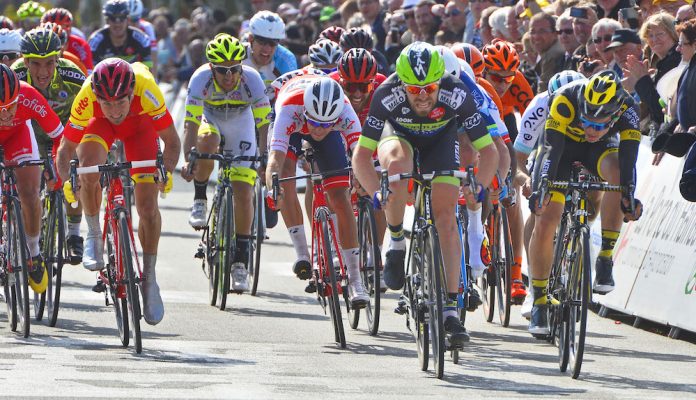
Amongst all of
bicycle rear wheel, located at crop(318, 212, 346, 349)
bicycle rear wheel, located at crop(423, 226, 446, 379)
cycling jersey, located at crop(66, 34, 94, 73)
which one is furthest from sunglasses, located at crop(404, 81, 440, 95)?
cycling jersey, located at crop(66, 34, 94, 73)

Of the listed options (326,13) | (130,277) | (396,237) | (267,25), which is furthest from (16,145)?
(326,13)

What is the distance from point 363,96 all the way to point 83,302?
3.05 m

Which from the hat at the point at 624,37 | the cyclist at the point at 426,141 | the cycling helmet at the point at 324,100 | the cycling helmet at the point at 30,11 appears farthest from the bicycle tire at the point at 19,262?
the cycling helmet at the point at 30,11

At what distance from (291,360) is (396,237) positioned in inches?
41.5

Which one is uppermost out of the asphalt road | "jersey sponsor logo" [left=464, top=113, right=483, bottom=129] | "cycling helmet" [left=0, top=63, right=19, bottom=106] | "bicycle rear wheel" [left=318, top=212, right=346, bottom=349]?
"jersey sponsor logo" [left=464, top=113, right=483, bottom=129]

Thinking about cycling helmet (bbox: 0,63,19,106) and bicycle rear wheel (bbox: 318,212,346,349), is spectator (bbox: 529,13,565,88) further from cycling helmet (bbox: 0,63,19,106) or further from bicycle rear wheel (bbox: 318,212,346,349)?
cycling helmet (bbox: 0,63,19,106)

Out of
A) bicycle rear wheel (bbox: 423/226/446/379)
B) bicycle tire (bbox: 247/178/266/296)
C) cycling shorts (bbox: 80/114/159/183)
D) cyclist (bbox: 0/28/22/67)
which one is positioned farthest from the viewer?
cyclist (bbox: 0/28/22/67)

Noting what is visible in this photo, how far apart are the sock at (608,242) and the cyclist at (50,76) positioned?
14.7ft

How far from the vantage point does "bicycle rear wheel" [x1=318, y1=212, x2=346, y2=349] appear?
1087 cm

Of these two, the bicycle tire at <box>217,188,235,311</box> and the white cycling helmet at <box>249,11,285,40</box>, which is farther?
the white cycling helmet at <box>249,11,285,40</box>

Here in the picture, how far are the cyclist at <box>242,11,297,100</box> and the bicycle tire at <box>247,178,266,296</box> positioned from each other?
1.74 m

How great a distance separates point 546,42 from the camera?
17.1 metres

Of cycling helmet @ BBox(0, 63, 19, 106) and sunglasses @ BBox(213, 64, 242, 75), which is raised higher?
sunglasses @ BBox(213, 64, 242, 75)

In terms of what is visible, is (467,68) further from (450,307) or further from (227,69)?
(450,307)
